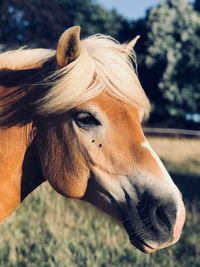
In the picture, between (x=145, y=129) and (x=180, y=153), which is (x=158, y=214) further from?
(x=145, y=129)

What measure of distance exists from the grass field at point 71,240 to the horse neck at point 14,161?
2184mm

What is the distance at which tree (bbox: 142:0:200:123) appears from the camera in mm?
23578

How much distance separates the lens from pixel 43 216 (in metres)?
6.29

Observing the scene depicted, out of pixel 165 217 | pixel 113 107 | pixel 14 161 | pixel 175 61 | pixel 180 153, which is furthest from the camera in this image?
pixel 175 61

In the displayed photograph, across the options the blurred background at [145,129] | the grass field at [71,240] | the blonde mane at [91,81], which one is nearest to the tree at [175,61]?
the blurred background at [145,129]

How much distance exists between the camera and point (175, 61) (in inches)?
935

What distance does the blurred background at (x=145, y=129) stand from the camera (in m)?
5.02

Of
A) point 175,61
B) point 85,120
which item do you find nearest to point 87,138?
point 85,120

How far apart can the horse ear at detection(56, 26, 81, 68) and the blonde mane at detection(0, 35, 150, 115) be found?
0.03 meters

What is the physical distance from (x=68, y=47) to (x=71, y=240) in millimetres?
3171

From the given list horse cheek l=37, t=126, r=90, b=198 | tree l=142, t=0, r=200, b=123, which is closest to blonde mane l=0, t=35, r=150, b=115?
horse cheek l=37, t=126, r=90, b=198

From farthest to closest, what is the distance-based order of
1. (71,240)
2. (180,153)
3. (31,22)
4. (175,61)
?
(175,61), (31,22), (180,153), (71,240)

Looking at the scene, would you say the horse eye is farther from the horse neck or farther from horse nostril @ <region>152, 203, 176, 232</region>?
horse nostril @ <region>152, 203, 176, 232</region>

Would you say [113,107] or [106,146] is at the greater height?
[113,107]
